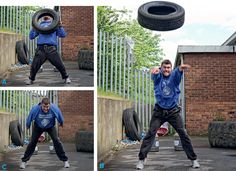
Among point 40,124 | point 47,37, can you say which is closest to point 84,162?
point 40,124

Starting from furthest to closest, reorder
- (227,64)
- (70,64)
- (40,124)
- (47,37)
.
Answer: (227,64), (70,64), (47,37), (40,124)

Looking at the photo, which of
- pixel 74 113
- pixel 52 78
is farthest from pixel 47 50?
pixel 74 113

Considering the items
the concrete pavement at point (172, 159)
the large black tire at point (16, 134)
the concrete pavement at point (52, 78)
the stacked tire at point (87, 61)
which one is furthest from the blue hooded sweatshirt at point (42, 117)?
the large black tire at point (16, 134)

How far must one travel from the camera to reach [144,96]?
741 cm

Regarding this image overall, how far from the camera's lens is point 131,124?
683cm

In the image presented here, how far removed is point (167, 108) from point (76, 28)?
260cm

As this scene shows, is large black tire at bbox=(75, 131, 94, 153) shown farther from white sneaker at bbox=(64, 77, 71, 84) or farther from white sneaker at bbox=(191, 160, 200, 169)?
white sneaker at bbox=(191, 160, 200, 169)

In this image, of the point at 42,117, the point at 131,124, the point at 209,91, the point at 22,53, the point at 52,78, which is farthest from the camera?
the point at 209,91

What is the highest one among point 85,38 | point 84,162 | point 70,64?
point 85,38

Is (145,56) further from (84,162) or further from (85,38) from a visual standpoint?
(84,162)

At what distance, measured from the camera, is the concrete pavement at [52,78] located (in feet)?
21.5

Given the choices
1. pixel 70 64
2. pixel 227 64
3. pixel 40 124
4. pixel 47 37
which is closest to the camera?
pixel 40 124

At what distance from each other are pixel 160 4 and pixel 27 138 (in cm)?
332

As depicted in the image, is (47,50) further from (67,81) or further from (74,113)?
(74,113)
